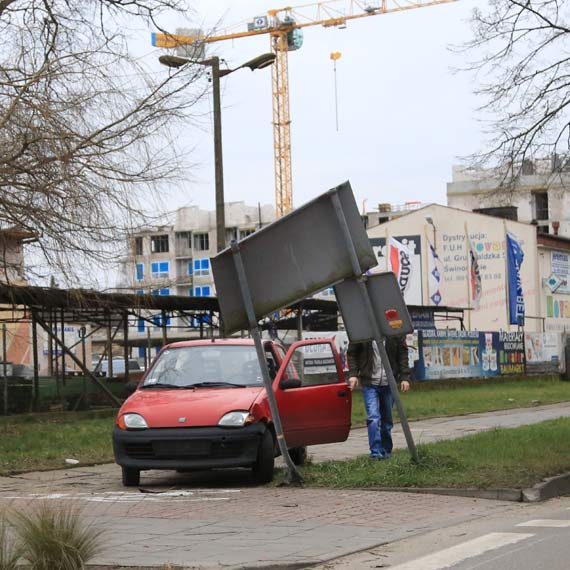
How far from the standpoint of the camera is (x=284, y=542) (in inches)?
333

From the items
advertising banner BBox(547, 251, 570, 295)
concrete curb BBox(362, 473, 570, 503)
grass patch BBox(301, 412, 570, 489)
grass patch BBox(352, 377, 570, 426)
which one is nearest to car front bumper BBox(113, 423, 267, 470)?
grass patch BBox(301, 412, 570, 489)

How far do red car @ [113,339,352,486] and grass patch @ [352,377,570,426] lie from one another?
881 cm

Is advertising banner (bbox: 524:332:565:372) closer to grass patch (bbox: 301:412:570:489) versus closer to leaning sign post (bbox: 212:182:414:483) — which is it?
grass patch (bbox: 301:412:570:489)

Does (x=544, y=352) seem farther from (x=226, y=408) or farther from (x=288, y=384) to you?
(x=226, y=408)

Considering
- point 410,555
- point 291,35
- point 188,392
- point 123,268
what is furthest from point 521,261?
point 410,555

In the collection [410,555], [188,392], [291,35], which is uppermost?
[291,35]

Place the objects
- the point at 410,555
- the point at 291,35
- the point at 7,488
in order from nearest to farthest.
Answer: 1. the point at 410,555
2. the point at 7,488
3. the point at 291,35

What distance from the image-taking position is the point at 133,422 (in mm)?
12461

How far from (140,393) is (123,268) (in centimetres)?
483

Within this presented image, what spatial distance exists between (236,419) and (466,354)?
30.6 m

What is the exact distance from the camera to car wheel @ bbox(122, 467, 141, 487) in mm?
12579

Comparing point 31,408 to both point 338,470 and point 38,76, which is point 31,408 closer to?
point 38,76

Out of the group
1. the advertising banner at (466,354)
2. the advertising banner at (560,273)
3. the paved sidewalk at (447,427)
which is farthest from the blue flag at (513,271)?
the paved sidewalk at (447,427)

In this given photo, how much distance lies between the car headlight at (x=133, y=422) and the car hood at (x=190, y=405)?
0.05 metres
